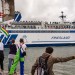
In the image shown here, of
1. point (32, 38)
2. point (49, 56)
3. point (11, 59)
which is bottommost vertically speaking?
point (32, 38)

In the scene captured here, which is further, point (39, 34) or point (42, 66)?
point (39, 34)

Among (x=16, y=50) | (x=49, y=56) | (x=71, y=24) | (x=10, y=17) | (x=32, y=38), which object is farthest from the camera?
(x=10, y=17)

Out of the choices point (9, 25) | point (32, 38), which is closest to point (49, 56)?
point (32, 38)

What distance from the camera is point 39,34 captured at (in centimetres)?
7381

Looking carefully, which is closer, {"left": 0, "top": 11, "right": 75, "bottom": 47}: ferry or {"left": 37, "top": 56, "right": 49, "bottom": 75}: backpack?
{"left": 37, "top": 56, "right": 49, "bottom": 75}: backpack

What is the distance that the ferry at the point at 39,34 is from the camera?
7106 centimetres

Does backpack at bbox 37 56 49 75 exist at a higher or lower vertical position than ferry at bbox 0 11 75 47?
higher

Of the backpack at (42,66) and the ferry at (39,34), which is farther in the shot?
the ferry at (39,34)

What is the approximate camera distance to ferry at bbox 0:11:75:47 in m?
71.1

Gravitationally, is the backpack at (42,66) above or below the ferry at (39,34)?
above

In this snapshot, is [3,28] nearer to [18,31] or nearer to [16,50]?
[18,31]

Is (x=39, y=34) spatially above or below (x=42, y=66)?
below

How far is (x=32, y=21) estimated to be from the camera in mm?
82375

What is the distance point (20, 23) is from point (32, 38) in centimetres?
909
